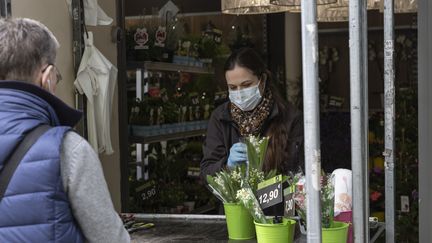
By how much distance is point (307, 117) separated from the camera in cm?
177

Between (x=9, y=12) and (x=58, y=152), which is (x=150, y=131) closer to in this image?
(x=9, y=12)

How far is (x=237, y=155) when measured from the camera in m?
2.87

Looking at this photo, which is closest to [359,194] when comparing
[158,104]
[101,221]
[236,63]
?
[101,221]

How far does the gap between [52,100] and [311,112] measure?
695 mm

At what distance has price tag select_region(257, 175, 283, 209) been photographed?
2346 mm

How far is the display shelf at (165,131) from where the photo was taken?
196 inches

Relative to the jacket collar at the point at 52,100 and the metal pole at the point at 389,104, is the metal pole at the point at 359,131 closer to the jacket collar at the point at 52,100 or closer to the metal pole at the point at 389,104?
the metal pole at the point at 389,104

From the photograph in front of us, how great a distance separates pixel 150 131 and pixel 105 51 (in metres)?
0.80

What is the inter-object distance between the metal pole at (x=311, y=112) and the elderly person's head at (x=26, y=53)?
0.70 m

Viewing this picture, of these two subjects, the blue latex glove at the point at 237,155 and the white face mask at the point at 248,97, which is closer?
the blue latex glove at the point at 237,155

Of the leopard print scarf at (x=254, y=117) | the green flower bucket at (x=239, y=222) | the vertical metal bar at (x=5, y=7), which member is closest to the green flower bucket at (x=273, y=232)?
the green flower bucket at (x=239, y=222)

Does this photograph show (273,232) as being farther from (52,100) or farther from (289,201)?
(52,100)

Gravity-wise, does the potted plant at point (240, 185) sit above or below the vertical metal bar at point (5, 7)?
below

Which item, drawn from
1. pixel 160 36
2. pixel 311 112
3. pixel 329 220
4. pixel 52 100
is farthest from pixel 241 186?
pixel 160 36
